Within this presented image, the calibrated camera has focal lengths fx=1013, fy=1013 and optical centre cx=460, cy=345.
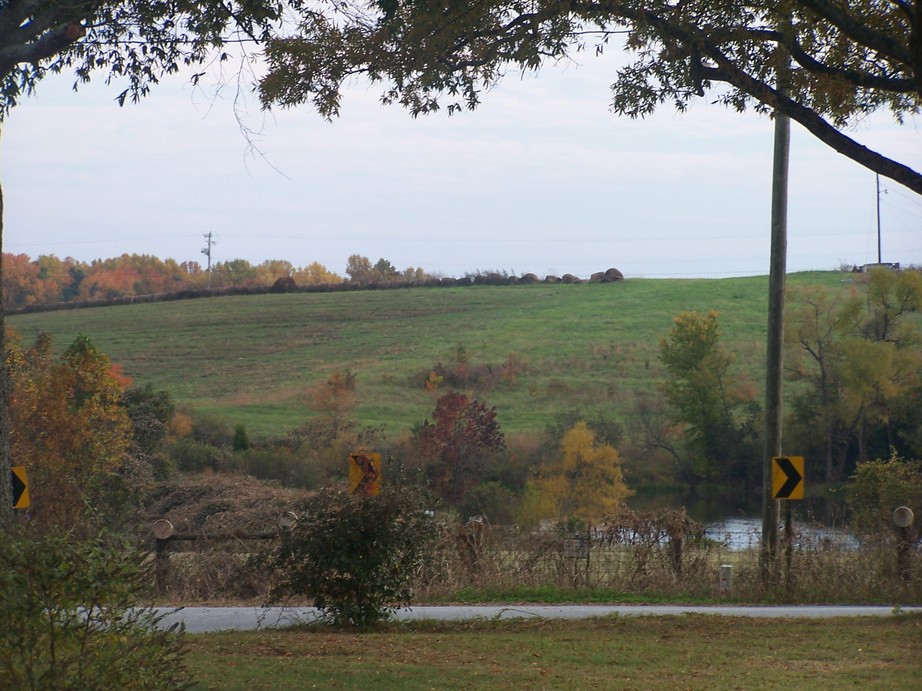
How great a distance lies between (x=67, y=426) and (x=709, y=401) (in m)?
33.7

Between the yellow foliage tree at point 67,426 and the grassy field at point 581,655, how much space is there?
20.6 m

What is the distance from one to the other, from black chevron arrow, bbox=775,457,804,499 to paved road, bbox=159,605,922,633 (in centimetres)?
166

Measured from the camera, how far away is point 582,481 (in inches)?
1736

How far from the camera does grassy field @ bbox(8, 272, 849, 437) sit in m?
59.4

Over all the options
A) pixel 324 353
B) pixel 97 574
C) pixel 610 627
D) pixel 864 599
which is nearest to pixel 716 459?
pixel 324 353

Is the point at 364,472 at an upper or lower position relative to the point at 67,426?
upper

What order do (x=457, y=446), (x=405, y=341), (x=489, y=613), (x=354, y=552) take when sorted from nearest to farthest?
1. (x=354, y=552)
2. (x=489, y=613)
3. (x=457, y=446)
4. (x=405, y=341)

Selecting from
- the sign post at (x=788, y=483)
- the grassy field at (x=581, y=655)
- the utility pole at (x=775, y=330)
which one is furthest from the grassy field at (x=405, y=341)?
the grassy field at (x=581, y=655)

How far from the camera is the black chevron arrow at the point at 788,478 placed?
14.9m

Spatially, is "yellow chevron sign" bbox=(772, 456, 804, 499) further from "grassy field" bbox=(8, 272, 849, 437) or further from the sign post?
"grassy field" bbox=(8, 272, 849, 437)

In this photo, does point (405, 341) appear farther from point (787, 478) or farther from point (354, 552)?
point (354, 552)

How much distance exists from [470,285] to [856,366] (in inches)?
2051

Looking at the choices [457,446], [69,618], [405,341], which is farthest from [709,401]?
[69,618]

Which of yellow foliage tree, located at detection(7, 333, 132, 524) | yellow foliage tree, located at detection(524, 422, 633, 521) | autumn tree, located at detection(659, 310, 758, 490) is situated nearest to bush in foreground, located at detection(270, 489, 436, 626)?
yellow foliage tree, located at detection(7, 333, 132, 524)
